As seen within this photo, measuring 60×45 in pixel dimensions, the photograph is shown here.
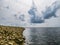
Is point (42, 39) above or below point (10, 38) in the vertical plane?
below

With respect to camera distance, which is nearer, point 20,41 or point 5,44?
point 5,44

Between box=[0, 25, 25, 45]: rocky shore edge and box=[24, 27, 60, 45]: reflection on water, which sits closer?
box=[0, 25, 25, 45]: rocky shore edge

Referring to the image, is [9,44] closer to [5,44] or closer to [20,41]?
[5,44]

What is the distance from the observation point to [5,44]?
415 inches

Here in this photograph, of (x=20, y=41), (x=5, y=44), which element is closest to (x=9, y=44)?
(x=5, y=44)

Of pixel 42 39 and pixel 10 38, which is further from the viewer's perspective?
pixel 42 39

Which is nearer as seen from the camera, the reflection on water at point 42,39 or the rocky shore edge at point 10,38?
the rocky shore edge at point 10,38

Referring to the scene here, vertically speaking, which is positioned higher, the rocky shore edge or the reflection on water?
the rocky shore edge

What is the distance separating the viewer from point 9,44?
36.0ft

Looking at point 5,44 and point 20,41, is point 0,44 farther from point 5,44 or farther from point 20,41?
point 20,41

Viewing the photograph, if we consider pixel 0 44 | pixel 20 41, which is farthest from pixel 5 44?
pixel 20 41

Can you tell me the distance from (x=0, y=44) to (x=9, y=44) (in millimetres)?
640

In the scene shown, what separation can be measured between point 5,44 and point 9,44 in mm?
458

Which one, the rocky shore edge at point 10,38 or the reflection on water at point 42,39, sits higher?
the rocky shore edge at point 10,38
